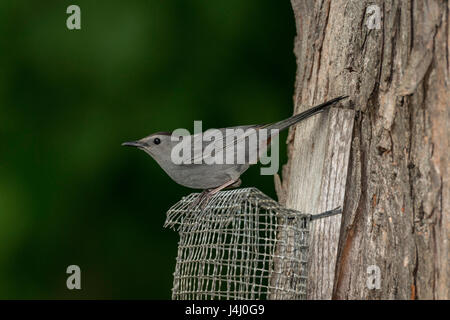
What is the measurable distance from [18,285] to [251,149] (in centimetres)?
255

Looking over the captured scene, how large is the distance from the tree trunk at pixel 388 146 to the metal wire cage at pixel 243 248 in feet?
0.45

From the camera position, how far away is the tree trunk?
11.8 ft

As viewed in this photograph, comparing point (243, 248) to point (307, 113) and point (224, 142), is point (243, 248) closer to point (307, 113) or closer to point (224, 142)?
point (307, 113)

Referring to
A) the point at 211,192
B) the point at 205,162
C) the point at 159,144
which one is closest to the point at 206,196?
the point at 211,192

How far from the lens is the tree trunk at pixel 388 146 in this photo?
3.61m

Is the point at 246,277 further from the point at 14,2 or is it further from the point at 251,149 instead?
the point at 14,2

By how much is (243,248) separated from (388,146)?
3.42 feet

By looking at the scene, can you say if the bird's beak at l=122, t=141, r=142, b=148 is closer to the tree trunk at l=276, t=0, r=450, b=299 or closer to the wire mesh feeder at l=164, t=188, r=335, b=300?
the wire mesh feeder at l=164, t=188, r=335, b=300

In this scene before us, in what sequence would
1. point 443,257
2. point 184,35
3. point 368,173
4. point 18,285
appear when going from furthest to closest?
1. point 184,35
2. point 18,285
3. point 368,173
4. point 443,257

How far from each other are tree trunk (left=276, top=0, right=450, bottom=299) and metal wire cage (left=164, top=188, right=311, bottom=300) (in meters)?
0.14

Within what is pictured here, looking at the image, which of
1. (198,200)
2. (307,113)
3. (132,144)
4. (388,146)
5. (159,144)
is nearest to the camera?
(388,146)

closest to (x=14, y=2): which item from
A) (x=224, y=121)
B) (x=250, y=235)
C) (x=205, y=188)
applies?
(x=224, y=121)

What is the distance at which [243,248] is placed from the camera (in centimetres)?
418

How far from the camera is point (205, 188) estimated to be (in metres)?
5.01
